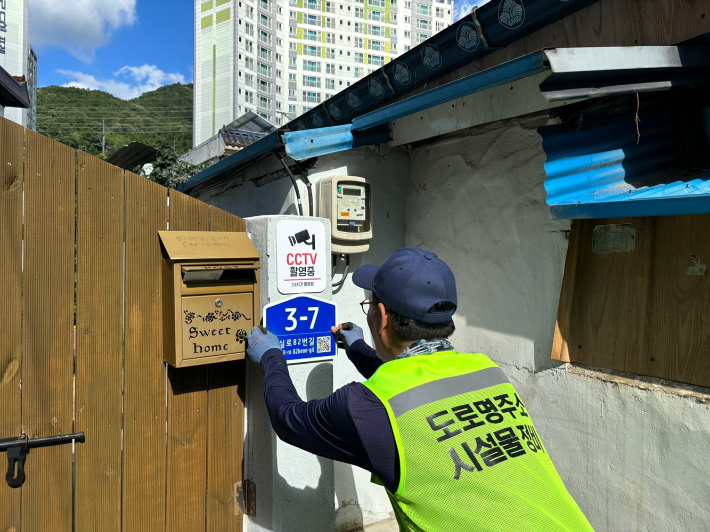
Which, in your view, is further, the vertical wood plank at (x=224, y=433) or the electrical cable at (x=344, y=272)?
the electrical cable at (x=344, y=272)

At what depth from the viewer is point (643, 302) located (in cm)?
245

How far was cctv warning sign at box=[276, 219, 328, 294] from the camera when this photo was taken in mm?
2660

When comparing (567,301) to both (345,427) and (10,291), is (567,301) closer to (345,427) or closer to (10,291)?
(345,427)

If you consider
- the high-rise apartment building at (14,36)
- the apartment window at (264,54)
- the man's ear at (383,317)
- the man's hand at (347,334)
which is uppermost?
the apartment window at (264,54)

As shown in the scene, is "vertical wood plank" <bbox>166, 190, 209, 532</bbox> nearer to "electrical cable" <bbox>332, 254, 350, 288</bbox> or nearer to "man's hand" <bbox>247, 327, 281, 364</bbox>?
"man's hand" <bbox>247, 327, 281, 364</bbox>

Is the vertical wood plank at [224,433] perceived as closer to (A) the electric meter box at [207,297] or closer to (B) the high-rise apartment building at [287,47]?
(A) the electric meter box at [207,297]

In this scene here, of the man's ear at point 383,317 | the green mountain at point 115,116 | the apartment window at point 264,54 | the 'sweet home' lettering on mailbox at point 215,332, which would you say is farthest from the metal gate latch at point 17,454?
the apartment window at point 264,54

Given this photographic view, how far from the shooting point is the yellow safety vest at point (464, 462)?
1328 mm

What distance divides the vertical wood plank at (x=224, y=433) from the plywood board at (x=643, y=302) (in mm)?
1856

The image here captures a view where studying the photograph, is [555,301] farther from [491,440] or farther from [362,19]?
[362,19]

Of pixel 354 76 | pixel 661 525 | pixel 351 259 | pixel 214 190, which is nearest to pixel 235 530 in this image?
pixel 351 259

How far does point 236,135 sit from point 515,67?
11.1 meters

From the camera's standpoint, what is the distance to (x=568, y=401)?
2.70 m

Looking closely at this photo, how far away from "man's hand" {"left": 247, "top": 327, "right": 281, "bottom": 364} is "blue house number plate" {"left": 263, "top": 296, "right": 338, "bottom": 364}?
0.15 m
